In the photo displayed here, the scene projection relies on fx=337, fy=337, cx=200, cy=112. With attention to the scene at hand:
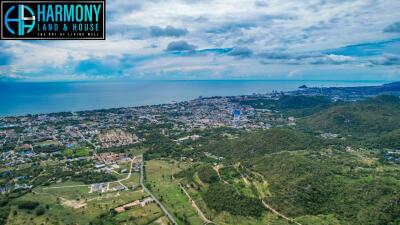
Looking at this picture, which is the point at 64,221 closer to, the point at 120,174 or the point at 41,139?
the point at 120,174

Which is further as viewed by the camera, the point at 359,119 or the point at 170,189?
the point at 359,119

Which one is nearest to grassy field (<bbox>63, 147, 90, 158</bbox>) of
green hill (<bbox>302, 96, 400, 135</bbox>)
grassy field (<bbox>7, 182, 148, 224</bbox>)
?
grassy field (<bbox>7, 182, 148, 224</bbox>)

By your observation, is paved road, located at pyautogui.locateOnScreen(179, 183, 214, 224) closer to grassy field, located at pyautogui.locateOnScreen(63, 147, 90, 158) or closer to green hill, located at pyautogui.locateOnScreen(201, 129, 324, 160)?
green hill, located at pyautogui.locateOnScreen(201, 129, 324, 160)

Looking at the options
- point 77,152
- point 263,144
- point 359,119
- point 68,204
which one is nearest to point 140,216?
point 68,204

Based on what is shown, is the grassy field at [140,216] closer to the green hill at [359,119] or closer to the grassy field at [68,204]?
the grassy field at [68,204]

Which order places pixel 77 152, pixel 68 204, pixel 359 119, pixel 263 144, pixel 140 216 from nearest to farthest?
pixel 140 216 → pixel 68 204 → pixel 263 144 → pixel 77 152 → pixel 359 119

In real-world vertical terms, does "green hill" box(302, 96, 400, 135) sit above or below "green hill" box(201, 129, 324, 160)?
above

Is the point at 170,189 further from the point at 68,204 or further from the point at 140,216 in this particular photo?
the point at 68,204

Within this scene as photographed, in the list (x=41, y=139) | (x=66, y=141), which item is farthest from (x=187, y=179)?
(x=41, y=139)

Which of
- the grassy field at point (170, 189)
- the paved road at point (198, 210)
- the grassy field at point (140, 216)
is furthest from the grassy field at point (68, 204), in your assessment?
the paved road at point (198, 210)
